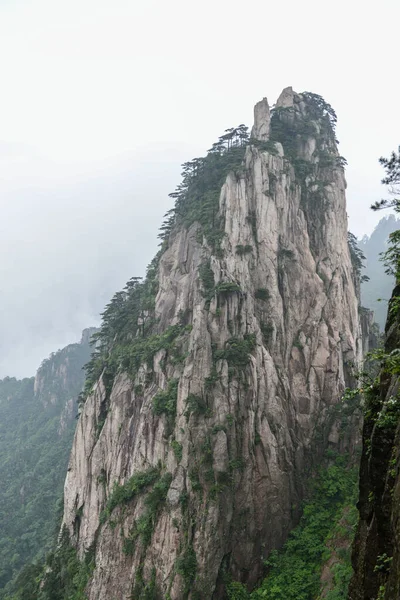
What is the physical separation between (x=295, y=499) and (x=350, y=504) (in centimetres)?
434

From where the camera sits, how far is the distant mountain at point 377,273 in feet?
310

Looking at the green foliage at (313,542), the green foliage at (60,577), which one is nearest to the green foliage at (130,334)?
the green foliage at (60,577)

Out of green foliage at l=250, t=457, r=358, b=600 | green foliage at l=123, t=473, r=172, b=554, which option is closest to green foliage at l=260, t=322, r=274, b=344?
green foliage at l=250, t=457, r=358, b=600

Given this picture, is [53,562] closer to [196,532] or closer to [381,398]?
[196,532]

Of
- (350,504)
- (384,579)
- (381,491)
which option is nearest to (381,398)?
(381,491)

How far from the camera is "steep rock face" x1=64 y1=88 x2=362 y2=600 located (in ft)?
89.6

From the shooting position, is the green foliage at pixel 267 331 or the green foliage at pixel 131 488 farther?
the green foliage at pixel 267 331

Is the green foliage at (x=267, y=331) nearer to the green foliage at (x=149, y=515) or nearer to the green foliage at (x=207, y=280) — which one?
the green foliage at (x=207, y=280)

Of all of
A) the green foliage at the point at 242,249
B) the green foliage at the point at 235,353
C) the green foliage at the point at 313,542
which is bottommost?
the green foliage at the point at 313,542

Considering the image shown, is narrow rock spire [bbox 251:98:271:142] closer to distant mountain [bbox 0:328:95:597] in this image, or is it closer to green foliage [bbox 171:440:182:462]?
green foliage [bbox 171:440:182:462]

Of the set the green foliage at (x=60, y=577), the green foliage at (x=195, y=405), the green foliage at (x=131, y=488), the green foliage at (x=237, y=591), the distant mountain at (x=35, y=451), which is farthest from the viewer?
the distant mountain at (x=35, y=451)

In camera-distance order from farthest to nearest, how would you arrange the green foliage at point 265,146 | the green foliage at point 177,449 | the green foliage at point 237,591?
the green foliage at point 265,146, the green foliage at point 177,449, the green foliage at point 237,591

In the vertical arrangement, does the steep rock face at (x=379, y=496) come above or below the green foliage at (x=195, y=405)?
below

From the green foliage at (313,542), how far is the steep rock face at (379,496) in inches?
529
